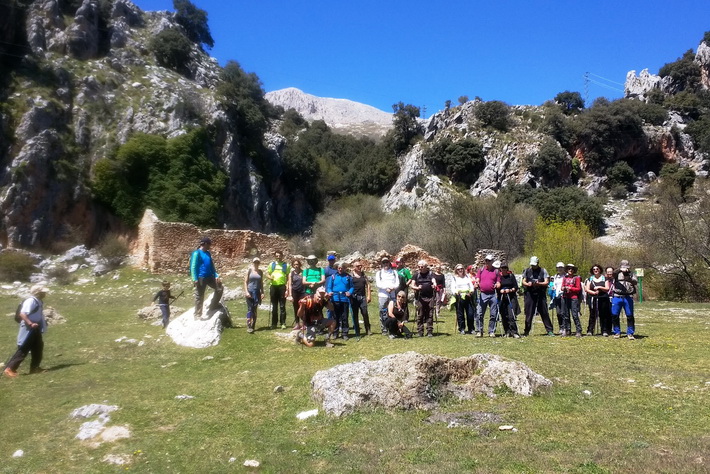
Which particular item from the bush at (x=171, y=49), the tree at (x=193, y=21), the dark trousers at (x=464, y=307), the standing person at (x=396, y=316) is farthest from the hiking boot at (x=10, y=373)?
the tree at (x=193, y=21)

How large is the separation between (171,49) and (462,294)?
48797 millimetres

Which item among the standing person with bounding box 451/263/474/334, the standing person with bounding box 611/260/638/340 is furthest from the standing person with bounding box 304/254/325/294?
the standing person with bounding box 611/260/638/340

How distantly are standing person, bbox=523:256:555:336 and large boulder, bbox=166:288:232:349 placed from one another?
22.4ft

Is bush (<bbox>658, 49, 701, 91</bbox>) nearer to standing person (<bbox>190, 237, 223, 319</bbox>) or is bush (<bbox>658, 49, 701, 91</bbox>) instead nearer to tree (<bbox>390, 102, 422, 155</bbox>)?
tree (<bbox>390, 102, 422, 155</bbox>)

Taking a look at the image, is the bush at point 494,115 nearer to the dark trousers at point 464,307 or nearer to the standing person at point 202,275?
the dark trousers at point 464,307

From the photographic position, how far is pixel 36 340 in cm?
966

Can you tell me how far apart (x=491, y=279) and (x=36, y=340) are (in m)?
9.10

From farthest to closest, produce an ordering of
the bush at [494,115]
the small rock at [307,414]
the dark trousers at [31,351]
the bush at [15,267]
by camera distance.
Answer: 1. the bush at [494,115]
2. the bush at [15,267]
3. the dark trousers at [31,351]
4. the small rock at [307,414]

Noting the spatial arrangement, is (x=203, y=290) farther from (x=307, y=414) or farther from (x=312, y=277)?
(x=307, y=414)

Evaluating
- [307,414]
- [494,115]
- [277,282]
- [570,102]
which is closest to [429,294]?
[277,282]

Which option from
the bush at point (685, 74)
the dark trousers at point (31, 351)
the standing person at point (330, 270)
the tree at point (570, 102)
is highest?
the bush at point (685, 74)

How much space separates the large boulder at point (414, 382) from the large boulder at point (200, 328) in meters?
4.37

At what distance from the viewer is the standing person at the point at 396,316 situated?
11609 mm

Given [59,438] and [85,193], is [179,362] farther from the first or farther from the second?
[85,193]
